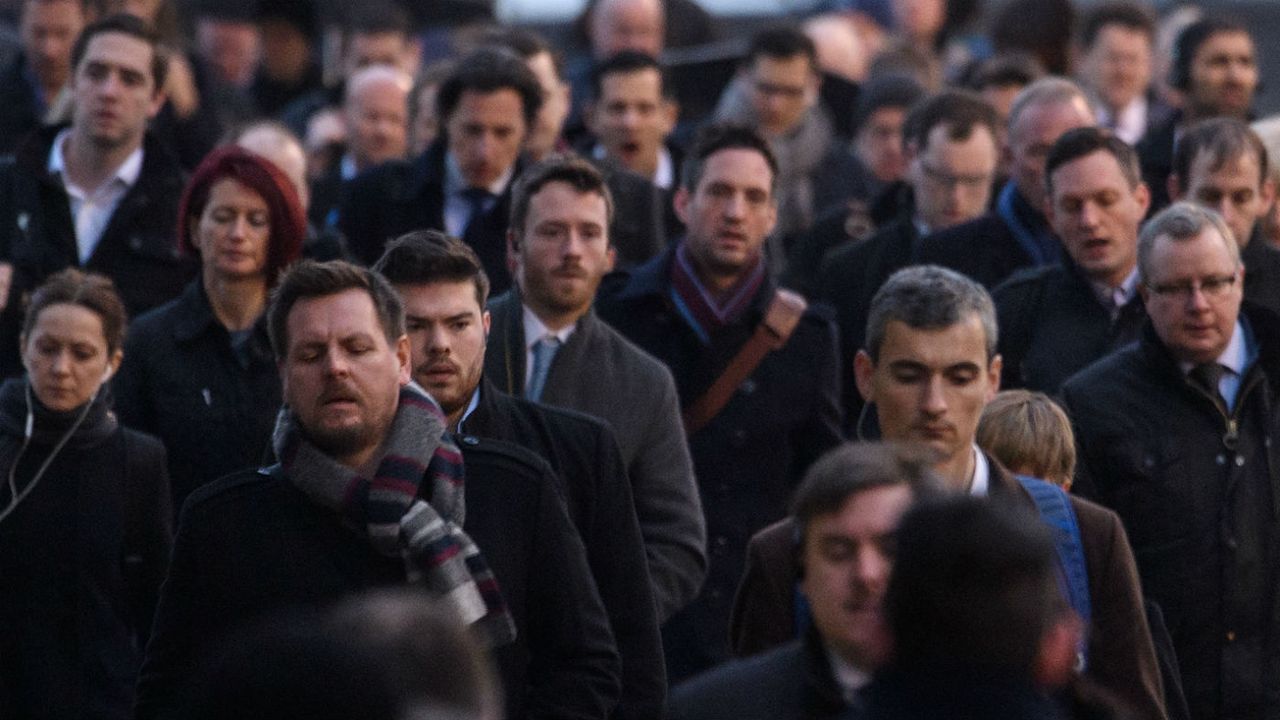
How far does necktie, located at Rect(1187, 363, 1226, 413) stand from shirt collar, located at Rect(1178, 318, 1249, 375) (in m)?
0.02

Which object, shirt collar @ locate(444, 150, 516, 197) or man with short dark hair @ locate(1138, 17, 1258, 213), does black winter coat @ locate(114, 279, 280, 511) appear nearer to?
shirt collar @ locate(444, 150, 516, 197)

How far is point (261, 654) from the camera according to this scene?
369cm

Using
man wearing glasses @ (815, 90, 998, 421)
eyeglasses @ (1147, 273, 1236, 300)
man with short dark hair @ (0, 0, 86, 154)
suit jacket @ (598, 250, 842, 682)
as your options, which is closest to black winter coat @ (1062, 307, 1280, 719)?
eyeglasses @ (1147, 273, 1236, 300)

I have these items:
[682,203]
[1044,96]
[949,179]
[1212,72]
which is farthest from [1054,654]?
[1212,72]

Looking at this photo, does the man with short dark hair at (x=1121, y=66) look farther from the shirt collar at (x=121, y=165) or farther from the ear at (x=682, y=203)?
the shirt collar at (x=121, y=165)

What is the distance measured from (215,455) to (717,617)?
1674 millimetres

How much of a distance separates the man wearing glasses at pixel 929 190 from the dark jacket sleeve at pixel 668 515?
2.65 meters

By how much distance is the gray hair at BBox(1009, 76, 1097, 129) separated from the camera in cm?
1084

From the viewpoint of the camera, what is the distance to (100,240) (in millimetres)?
9812

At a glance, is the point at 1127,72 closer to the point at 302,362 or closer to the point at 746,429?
the point at 746,429

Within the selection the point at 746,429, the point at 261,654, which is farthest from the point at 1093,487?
the point at 261,654

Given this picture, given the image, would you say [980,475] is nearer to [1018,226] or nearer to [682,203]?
[682,203]

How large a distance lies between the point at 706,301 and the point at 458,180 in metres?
1.50

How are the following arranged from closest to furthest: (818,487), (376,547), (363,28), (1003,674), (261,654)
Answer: (261,654)
(1003,674)
(818,487)
(376,547)
(363,28)
